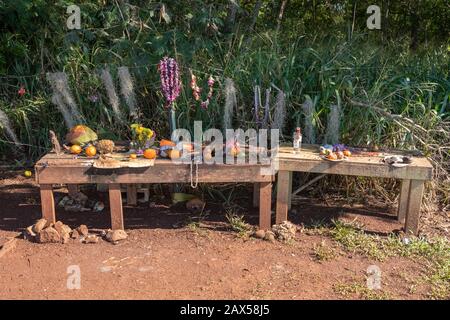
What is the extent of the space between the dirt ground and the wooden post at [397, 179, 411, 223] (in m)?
0.08

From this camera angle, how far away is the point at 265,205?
4.03 m

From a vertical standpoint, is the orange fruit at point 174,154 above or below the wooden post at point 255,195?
above

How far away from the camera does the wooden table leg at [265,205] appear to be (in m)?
3.98

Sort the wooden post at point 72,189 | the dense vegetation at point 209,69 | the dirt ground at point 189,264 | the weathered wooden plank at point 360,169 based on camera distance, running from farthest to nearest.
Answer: the dense vegetation at point 209,69 < the wooden post at point 72,189 < the weathered wooden plank at point 360,169 < the dirt ground at point 189,264

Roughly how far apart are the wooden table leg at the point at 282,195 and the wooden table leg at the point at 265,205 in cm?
9

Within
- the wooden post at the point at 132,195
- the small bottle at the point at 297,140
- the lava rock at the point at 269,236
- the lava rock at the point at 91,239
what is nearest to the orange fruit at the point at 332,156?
the small bottle at the point at 297,140

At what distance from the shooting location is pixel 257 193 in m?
4.61

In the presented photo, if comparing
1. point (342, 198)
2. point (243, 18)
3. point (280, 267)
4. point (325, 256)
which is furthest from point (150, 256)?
point (243, 18)

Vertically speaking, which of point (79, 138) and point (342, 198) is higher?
point (79, 138)

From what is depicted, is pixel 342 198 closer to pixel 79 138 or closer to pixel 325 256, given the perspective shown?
pixel 325 256

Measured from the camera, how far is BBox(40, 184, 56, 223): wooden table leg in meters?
3.96

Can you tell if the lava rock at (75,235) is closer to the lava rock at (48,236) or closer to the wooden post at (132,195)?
the lava rock at (48,236)

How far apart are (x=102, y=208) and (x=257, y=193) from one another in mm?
1394

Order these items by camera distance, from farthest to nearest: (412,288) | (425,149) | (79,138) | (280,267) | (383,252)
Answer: (425,149) → (79,138) → (383,252) → (280,267) → (412,288)
